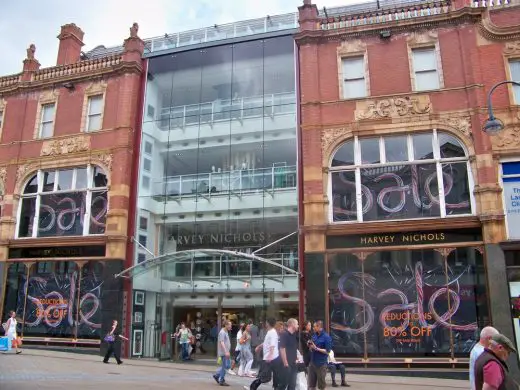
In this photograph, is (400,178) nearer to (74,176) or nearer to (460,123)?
(460,123)

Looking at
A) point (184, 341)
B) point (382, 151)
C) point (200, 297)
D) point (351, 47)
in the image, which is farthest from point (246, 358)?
point (351, 47)

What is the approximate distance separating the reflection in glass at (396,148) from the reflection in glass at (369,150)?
370mm

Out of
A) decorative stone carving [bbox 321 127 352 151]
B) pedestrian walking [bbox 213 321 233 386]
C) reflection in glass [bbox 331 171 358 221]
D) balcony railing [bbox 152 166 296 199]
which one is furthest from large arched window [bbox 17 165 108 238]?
reflection in glass [bbox 331 171 358 221]

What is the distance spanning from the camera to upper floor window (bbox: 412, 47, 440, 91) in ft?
63.1

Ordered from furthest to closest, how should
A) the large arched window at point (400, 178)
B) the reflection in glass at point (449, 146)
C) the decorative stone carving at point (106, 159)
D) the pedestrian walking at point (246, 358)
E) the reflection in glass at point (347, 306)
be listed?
the decorative stone carving at point (106, 159) → the reflection in glass at point (449, 146) → the large arched window at point (400, 178) → the reflection in glass at point (347, 306) → the pedestrian walking at point (246, 358)

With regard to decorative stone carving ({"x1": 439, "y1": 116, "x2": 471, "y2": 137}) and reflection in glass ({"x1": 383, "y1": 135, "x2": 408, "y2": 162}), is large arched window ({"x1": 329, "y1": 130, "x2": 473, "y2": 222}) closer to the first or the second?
reflection in glass ({"x1": 383, "y1": 135, "x2": 408, "y2": 162})

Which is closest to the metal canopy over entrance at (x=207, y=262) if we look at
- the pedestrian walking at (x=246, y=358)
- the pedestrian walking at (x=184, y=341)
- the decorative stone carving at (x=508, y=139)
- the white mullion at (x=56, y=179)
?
the pedestrian walking at (x=184, y=341)

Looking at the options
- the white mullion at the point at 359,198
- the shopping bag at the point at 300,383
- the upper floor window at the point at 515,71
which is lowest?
the shopping bag at the point at 300,383

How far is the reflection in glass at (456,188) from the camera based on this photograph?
1758 cm

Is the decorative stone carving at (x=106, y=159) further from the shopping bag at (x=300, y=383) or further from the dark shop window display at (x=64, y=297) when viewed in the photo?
the shopping bag at (x=300, y=383)

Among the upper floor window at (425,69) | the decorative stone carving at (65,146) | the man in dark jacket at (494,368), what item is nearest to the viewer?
the man in dark jacket at (494,368)

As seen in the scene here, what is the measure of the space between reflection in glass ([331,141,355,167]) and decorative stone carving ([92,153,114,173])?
987cm

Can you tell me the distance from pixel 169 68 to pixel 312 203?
404 inches

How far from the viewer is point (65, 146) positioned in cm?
2305
